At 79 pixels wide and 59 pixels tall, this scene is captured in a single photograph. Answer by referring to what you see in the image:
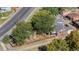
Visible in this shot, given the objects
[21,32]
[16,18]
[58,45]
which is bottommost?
[58,45]

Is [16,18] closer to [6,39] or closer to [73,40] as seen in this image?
[6,39]

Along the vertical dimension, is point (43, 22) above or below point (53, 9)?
below

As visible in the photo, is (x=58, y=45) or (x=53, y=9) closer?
(x=58, y=45)

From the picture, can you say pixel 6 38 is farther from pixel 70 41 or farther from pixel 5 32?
pixel 70 41

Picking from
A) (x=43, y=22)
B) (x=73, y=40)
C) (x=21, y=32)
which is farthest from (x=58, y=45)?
(x=21, y=32)

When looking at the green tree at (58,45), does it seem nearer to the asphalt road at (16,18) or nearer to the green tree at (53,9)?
the green tree at (53,9)

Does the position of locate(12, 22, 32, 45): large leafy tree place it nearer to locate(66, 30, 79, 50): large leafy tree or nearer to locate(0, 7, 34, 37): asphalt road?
locate(0, 7, 34, 37): asphalt road
